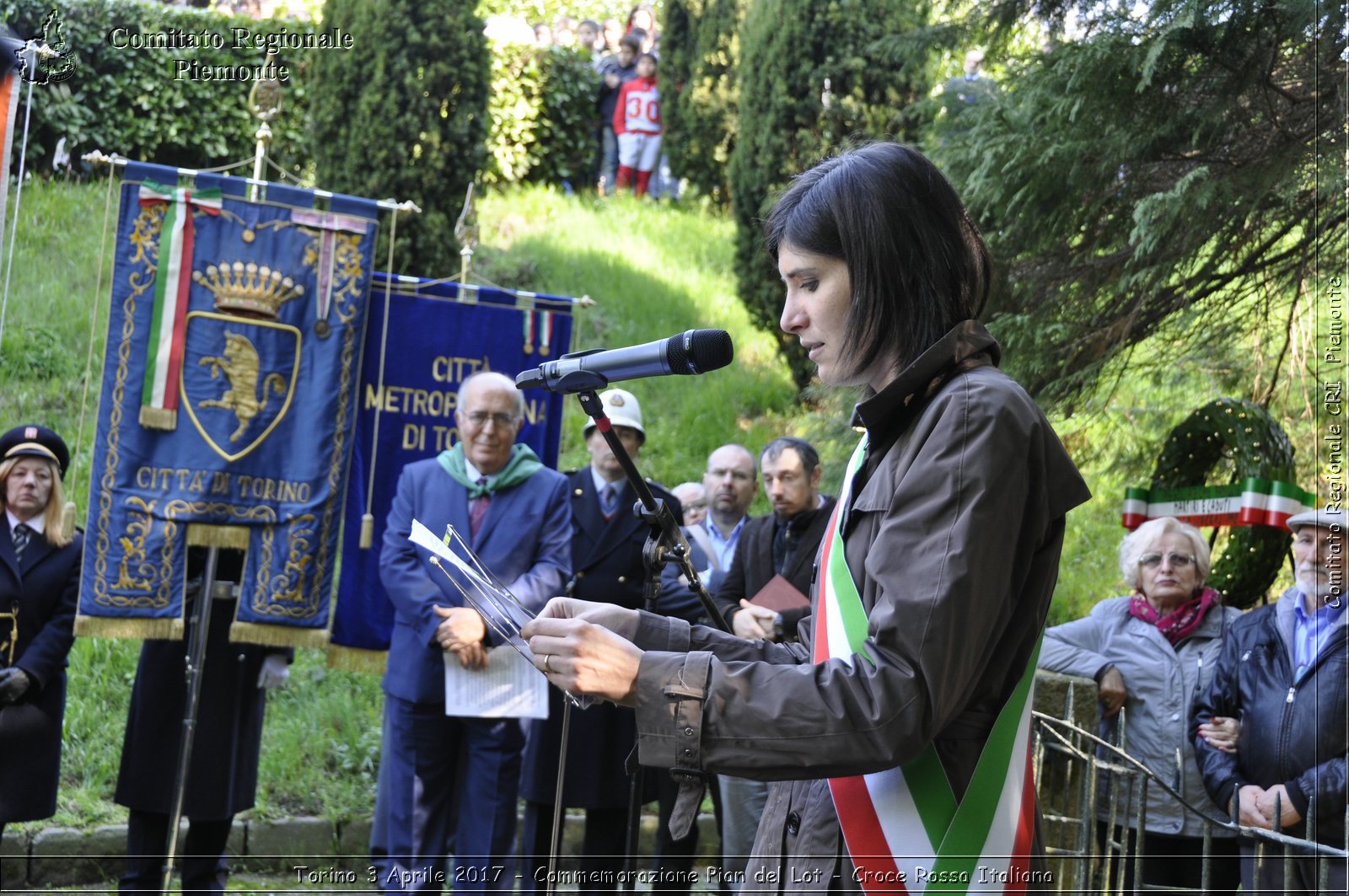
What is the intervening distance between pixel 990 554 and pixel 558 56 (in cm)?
1431

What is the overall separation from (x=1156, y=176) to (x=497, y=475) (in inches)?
131

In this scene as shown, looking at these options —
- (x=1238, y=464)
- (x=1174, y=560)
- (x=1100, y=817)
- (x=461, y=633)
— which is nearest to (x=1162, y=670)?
(x=1174, y=560)

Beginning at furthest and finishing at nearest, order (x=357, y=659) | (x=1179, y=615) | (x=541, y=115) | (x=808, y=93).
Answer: (x=541, y=115) → (x=808, y=93) → (x=357, y=659) → (x=1179, y=615)

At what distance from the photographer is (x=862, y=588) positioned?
2031 millimetres

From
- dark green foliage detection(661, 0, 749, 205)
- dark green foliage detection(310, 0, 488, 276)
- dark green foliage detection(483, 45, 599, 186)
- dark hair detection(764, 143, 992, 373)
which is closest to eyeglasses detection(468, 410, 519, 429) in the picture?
dark hair detection(764, 143, 992, 373)

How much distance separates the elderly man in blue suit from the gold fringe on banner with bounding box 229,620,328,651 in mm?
372

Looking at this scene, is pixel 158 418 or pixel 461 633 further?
pixel 158 418

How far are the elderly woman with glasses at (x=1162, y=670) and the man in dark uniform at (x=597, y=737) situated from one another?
6.05 ft

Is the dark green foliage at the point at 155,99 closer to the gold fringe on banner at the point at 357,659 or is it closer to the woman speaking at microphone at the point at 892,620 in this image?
the gold fringe on banner at the point at 357,659

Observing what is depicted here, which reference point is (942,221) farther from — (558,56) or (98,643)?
(558,56)

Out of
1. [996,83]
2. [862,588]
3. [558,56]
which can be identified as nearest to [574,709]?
[996,83]

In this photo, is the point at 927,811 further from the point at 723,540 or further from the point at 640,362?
the point at 723,540

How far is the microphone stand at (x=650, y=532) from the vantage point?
291 cm

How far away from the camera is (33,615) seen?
550 centimetres
